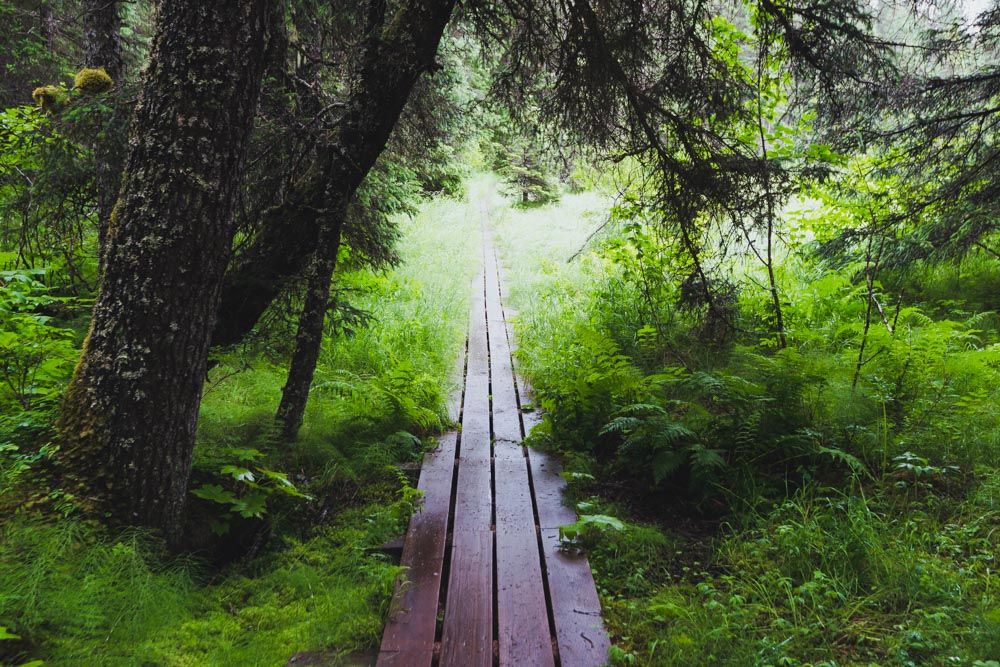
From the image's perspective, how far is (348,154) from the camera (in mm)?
3967

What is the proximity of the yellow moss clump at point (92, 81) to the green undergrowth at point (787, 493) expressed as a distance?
489cm

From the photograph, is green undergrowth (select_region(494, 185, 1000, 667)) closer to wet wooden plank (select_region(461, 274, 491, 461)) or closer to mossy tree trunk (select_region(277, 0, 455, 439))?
wet wooden plank (select_region(461, 274, 491, 461))

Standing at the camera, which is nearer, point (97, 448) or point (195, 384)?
point (97, 448)

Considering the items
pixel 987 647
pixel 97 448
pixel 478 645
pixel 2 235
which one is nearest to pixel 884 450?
pixel 987 647

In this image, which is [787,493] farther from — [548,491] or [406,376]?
[406,376]

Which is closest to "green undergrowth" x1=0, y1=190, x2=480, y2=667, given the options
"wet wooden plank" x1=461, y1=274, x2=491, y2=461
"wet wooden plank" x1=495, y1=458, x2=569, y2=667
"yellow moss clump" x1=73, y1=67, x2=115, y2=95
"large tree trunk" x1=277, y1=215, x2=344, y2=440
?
"large tree trunk" x1=277, y1=215, x2=344, y2=440

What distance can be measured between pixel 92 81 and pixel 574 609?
562 cm

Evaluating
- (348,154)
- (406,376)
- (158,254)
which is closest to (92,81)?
(348,154)

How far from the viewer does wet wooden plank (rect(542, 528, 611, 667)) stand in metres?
2.75

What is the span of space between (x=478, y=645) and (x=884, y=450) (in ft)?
10.2

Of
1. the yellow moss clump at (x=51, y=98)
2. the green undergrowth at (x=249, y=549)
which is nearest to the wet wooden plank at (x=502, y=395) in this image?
the green undergrowth at (x=249, y=549)

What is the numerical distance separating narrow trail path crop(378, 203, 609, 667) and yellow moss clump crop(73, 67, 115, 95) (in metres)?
4.35

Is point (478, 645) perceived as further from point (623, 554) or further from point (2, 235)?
point (2, 235)

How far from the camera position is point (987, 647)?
232cm
